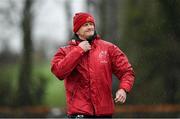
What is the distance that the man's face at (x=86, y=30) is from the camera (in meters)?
6.97

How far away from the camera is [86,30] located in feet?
22.9

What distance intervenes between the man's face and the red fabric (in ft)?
0.32

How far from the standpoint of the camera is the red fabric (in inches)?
269

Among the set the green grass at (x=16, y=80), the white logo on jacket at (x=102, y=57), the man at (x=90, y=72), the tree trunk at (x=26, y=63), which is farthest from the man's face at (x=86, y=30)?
the green grass at (x=16, y=80)

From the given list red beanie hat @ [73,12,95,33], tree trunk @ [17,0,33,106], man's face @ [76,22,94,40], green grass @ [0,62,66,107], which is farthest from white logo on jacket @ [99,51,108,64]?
green grass @ [0,62,66,107]

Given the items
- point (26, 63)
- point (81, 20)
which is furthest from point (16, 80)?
point (81, 20)

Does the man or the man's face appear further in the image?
the man's face

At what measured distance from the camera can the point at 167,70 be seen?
16.2 metres


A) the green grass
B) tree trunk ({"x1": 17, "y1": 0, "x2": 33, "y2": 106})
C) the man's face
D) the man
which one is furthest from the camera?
the green grass

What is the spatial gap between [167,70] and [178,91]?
25.9 inches

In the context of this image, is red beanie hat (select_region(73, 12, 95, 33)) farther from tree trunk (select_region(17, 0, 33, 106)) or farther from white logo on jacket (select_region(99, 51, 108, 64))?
tree trunk (select_region(17, 0, 33, 106))

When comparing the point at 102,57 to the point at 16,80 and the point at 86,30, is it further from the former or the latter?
the point at 16,80

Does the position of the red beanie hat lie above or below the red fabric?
above

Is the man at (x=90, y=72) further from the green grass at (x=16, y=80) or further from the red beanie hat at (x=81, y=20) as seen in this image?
the green grass at (x=16, y=80)
